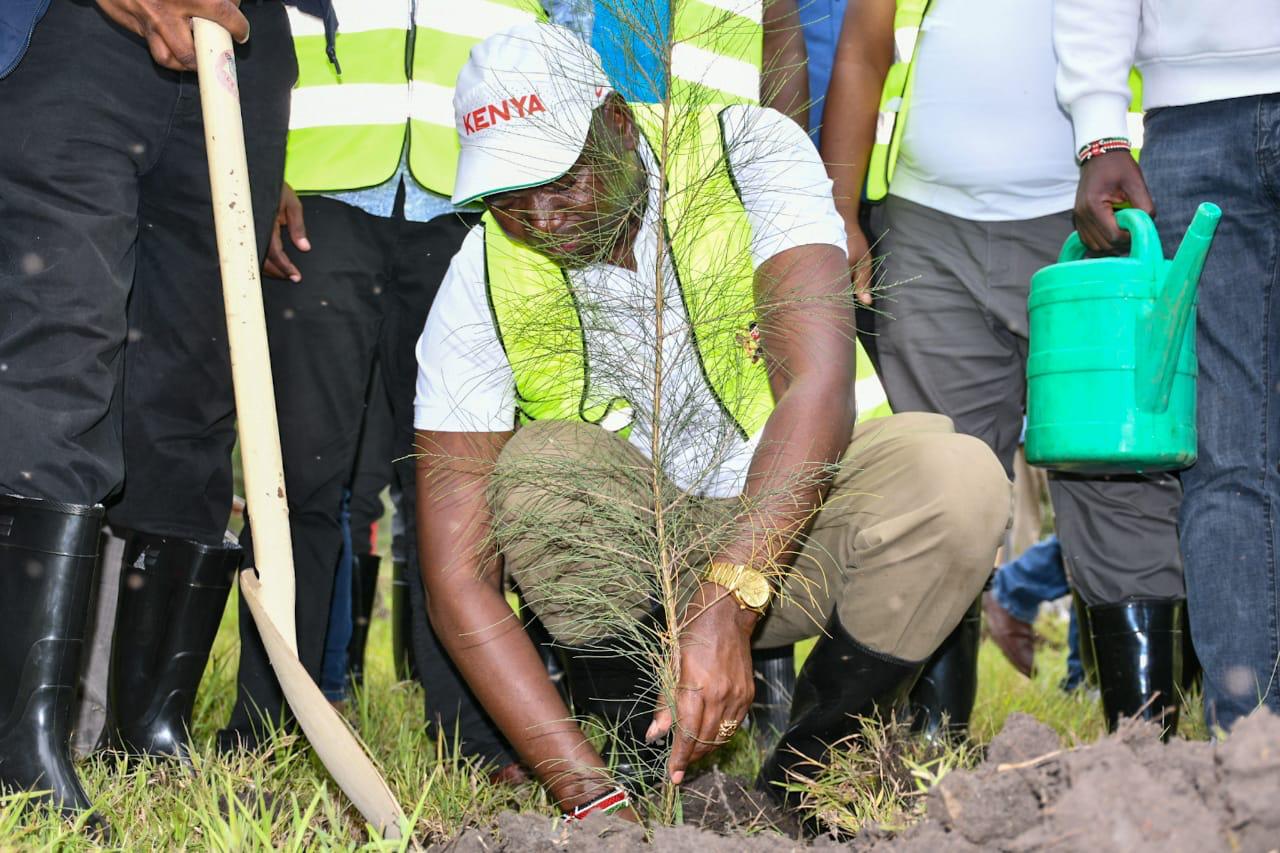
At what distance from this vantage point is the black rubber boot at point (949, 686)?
2.72 metres

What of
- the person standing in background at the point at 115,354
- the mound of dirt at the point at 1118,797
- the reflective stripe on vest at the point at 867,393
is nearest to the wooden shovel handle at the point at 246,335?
the person standing in background at the point at 115,354

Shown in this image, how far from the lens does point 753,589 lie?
196 centimetres

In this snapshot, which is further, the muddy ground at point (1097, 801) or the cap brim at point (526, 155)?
the cap brim at point (526, 155)

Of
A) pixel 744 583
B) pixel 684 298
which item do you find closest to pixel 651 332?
pixel 684 298

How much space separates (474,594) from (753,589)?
0.59 meters

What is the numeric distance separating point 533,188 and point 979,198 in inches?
46.2

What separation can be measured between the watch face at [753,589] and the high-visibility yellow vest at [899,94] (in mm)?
1353

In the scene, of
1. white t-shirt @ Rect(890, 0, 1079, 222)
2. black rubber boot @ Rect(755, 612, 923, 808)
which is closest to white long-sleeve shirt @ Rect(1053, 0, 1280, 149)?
white t-shirt @ Rect(890, 0, 1079, 222)

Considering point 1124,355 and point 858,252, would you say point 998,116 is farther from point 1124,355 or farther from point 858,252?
point 1124,355

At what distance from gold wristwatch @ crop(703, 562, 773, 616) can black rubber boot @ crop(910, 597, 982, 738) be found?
2.95ft

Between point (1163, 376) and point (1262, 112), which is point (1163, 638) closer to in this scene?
point (1163, 376)

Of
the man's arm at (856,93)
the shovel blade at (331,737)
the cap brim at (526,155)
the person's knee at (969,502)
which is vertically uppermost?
the man's arm at (856,93)

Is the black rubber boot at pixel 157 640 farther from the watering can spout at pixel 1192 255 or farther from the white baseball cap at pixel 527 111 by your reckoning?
the watering can spout at pixel 1192 255

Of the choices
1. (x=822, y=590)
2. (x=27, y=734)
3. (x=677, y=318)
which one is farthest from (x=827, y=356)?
(x=27, y=734)
